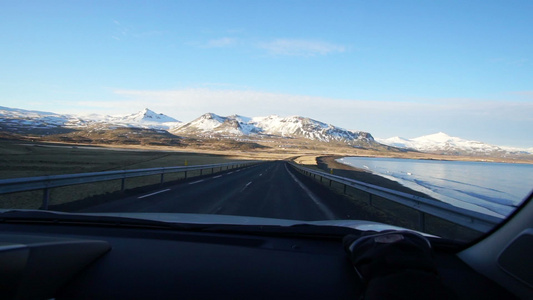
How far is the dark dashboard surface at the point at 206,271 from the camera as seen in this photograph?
223cm

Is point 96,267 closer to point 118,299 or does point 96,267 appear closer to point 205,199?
point 118,299

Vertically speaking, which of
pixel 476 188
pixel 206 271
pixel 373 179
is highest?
pixel 206 271

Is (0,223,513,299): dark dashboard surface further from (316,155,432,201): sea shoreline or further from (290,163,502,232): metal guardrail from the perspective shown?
(316,155,432,201): sea shoreline

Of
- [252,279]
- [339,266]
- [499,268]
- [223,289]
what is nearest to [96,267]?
[223,289]

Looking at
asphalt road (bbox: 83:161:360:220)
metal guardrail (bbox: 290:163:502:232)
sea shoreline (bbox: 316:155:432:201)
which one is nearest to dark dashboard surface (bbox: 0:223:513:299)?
metal guardrail (bbox: 290:163:502:232)

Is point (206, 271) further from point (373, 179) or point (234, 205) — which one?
point (373, 179)

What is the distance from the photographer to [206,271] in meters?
2.56

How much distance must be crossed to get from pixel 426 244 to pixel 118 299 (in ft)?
6.91

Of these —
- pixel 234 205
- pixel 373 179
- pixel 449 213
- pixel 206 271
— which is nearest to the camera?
pixel 206 271

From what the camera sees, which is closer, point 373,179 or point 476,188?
point 476,188

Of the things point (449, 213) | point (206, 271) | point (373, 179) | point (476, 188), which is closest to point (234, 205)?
point (449, 213)

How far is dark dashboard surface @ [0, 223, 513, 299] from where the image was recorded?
2234mm

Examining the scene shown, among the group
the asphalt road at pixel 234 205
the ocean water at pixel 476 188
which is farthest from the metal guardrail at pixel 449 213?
the asphalt road at pixel 234 205

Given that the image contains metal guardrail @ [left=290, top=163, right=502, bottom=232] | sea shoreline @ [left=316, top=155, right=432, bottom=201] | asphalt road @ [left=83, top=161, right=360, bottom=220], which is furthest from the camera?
sea shoreline @ [left=316, top=155, right=432, bottom=201]
